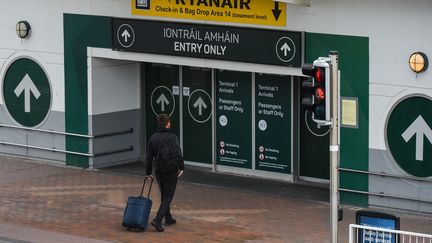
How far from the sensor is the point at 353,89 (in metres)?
17.0

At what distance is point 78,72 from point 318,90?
28.0 feet

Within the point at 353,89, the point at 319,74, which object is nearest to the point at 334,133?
the point at 319,74

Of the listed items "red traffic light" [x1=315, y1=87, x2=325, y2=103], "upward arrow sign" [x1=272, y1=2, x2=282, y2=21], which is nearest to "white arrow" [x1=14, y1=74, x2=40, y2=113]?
"upward arrow sign" [x1=272, y1=2, x2=282, y2=21]

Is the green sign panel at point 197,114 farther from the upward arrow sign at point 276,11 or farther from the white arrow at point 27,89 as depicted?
the white arrow at point 27,89

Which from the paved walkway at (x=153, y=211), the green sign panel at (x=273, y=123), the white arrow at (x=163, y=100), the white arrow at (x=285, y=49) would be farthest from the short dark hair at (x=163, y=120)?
the white arrow at (x=163, y=100)

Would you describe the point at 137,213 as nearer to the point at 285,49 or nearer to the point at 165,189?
the point at 165,189

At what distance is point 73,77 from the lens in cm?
2045

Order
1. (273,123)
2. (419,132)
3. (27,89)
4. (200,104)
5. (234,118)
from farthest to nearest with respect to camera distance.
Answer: (27,89)
(200,104)
(234,118)
(273,123)
(419,132)

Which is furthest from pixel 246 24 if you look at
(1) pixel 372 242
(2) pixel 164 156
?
(1) pixel 372 242

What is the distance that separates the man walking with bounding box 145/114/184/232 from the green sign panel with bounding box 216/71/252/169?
168 inches

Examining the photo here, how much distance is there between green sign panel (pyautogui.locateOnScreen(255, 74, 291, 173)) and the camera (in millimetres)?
19094

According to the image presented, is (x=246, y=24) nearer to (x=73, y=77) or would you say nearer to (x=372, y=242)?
(x=73, y=77)

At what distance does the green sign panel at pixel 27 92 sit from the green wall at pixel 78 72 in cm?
63

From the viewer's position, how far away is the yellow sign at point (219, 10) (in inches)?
698
